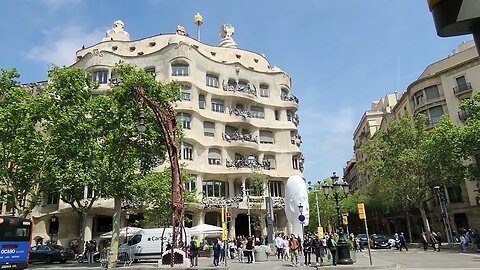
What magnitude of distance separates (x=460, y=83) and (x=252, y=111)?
2498 centimetres

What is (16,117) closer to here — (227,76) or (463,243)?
(227,76)

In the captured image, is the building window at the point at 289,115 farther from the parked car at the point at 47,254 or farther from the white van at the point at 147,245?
the parked car at the point at 47,254

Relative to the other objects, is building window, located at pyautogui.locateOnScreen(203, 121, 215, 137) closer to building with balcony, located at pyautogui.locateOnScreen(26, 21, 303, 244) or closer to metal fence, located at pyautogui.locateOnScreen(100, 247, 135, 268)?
building with balcony, located at pyautogui.locateOnScreen(26, 21, 303, 244)

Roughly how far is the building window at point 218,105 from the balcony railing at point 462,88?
Answer: 27.6m

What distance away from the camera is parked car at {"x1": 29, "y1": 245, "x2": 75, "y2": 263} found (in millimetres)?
28438

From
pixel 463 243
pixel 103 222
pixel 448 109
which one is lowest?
pixel 463 243

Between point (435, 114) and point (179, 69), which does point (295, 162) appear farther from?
point (435, 114)

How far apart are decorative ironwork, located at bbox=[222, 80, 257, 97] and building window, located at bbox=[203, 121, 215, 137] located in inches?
186

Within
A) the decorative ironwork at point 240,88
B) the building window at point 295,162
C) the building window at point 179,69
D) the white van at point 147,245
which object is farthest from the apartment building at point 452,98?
the white van at point 147,245

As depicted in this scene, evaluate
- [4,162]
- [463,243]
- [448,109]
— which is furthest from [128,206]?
[448,109]

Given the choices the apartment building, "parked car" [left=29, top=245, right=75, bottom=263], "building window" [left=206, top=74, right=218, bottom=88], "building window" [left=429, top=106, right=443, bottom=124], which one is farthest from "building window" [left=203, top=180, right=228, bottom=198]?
"building window" [left=429, top=106, right=443, bottom=124]

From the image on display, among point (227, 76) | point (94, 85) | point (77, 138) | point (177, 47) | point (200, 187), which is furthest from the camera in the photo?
point (227, 76)

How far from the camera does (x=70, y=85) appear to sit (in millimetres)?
25203

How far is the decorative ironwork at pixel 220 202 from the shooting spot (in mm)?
38103
